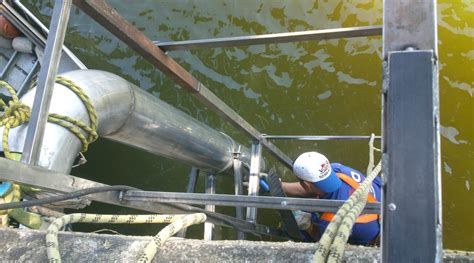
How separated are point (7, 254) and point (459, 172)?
447cm

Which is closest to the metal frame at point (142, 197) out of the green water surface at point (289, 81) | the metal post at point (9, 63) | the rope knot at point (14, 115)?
the rope knot at point (14, 115)

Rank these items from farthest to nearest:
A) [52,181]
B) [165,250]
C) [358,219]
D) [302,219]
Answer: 1. [302,219]
2. [358,219]
3. [52,181]
4. [165,250]

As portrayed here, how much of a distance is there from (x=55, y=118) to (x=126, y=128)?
60cm

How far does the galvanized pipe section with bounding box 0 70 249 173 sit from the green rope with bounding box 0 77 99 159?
0.02 metres

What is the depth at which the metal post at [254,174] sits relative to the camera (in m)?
3.52

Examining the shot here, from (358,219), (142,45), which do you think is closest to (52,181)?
(142,45)

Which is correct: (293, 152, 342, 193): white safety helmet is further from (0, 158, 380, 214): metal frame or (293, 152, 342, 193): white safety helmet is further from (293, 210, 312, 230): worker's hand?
(0, 158, 380, 214): metal frame

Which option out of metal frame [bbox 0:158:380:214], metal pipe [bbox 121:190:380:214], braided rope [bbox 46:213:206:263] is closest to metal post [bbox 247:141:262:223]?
metal frame [bbox 0:158:380:214]

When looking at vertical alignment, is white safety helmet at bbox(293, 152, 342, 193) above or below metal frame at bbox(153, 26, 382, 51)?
below

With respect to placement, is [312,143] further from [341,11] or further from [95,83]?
[95,83]

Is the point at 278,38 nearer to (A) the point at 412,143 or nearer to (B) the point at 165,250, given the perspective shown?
(B) the point at 165,250

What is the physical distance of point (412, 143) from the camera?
823 millimetres

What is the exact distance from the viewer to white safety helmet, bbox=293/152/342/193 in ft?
11.2

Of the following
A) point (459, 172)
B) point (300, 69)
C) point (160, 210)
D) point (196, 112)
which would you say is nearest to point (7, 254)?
point (160, 210)
